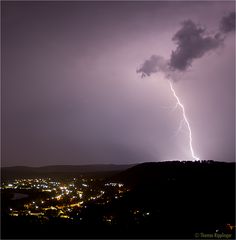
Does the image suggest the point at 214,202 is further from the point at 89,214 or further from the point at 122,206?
the point at 89,214

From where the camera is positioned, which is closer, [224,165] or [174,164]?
[224,165]

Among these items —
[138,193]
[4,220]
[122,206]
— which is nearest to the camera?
[4,220]

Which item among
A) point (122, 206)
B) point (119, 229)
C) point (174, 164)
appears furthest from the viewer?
point (174, 164)

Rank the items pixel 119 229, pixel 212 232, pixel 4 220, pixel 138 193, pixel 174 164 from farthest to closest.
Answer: pixel 174 164 < pixel 138 193 < pixel 4 220 < pixel 119 229 < pixel 212 232

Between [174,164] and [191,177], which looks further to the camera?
[174,164]

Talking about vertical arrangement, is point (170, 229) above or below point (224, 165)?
below

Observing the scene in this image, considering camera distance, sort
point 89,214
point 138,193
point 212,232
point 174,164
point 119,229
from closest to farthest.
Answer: point 212,232 → point 119,229 → point 89,214 → point 138,193 → point 174,164

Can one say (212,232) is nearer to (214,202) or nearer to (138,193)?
(214,202)

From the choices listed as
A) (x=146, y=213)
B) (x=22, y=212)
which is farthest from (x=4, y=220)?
(x=146, y=213)

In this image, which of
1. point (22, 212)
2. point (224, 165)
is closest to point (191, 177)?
point (224, 165)
